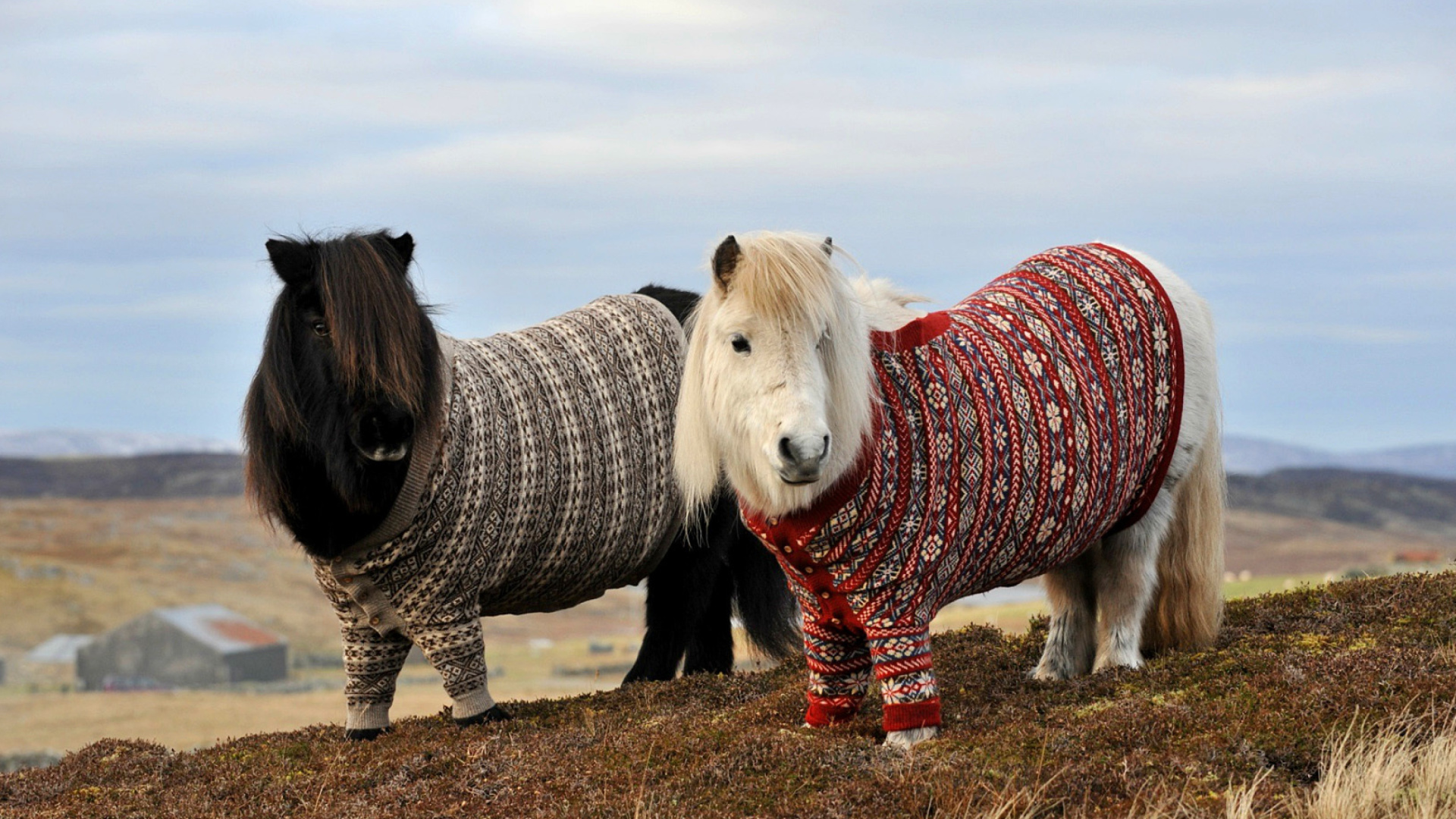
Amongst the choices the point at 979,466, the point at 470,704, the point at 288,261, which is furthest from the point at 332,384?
the point at 979,466

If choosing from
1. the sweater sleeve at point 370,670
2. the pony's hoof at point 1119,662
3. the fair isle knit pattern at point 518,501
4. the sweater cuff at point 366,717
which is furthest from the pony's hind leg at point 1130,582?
the sweater cuff at point 366,717

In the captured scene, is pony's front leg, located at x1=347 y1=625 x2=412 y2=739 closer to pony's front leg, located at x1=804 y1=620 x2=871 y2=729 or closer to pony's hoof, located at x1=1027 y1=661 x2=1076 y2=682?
pony's front leg, located at x1=804 y1=620 x2=871 y2=729

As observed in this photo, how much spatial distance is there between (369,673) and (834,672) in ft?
9.34

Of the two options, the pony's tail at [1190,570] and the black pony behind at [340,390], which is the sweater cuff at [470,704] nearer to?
the black pony behind at [340,390]

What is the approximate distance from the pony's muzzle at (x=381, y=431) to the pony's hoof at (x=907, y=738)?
267 centimetres

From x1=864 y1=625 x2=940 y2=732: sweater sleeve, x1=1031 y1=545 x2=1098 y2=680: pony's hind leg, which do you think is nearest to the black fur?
x1=1031 y1=545 x2=1098 y2=680: pony's hind leg

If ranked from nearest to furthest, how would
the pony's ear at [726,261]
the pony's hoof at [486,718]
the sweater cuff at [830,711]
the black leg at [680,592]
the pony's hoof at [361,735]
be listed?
the pony's ear at [726,261] < the sweater cuff at [830,711] < the pony's hoof at [486,718] < the pony's hoof at [361,735] < the black leg at [680,592]

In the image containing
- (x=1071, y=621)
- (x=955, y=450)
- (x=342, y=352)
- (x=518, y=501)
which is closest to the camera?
(x=955, y=450)

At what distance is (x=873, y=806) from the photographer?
4.75 meters

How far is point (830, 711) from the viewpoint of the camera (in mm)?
5898

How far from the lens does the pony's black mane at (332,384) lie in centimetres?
623

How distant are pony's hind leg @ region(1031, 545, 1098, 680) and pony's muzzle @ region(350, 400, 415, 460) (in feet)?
11.7

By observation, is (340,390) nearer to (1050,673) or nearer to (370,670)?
(370,670)

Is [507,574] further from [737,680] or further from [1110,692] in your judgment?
[1110,692]
